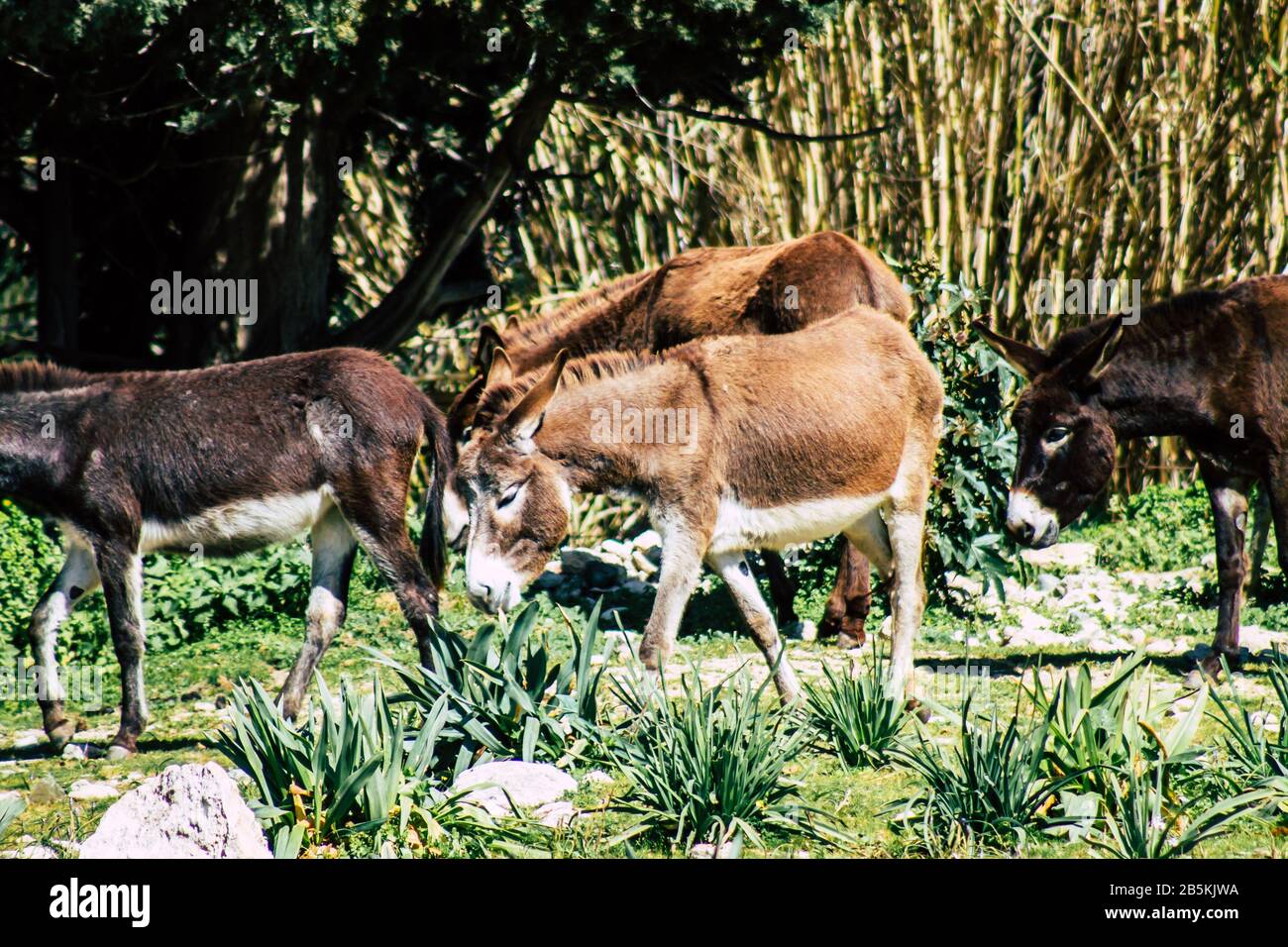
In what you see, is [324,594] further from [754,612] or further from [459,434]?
[754,612]

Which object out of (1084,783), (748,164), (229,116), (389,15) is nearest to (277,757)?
(1084,783)

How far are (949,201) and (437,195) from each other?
4420mm

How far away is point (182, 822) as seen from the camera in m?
4.35

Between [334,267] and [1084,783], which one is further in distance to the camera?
[334,267]

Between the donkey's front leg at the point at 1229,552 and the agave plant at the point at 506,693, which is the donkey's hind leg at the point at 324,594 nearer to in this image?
the agave plant at the point at 506,693

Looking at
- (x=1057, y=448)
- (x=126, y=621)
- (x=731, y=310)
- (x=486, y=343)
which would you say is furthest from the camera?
(x=486, y=343)

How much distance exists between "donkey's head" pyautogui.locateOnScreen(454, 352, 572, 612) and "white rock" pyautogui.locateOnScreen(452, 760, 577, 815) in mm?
824

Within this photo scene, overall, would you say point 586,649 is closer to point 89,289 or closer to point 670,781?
point 670,781

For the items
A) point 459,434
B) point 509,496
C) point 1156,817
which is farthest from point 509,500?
point 1156,817

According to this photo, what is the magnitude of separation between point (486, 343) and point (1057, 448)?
342 cm

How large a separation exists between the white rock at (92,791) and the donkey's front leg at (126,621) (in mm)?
673

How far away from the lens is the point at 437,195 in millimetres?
12203

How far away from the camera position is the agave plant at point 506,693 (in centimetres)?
532

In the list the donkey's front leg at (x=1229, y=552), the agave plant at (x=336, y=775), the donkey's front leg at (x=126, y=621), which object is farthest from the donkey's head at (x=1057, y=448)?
the donkey's front leg at (x=126, y=621)
